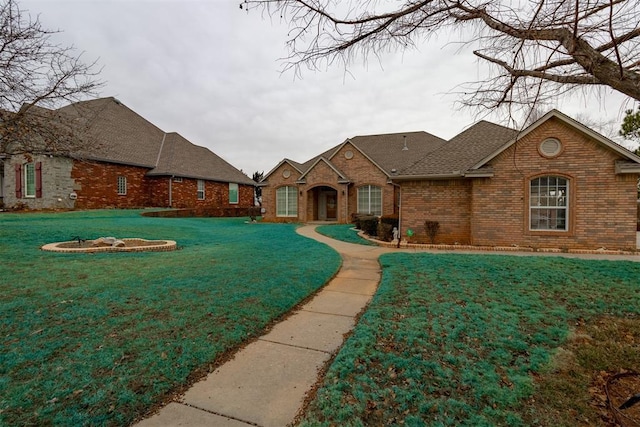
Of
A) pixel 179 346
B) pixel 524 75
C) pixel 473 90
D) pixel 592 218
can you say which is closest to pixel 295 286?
pixel 179 346

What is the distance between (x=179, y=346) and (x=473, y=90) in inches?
173

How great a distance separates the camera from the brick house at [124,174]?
20078 millimetres

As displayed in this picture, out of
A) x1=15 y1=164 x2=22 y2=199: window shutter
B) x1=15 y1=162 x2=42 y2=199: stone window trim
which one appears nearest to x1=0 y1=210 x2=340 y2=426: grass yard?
x1=15 y1=162 x2=42 y2=199: stone window trim

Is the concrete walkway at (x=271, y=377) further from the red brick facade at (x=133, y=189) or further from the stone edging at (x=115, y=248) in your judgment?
the red brick facade at (x=133, y=189)

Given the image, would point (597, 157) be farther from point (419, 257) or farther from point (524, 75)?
point (524, 75)

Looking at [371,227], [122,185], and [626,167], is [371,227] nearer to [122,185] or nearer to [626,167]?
[626,167]

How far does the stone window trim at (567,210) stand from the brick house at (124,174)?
1981 cm

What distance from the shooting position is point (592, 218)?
34.7 feet

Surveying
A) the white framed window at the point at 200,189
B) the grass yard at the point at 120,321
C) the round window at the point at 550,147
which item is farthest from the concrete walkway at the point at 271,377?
the white framed window at the point at 200,189

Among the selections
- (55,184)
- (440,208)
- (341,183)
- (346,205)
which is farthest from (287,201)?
(55,184)

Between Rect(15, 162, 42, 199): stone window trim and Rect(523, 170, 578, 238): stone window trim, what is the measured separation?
27.2 meters

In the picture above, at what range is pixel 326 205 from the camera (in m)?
25.0

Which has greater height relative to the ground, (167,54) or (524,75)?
(167,54)

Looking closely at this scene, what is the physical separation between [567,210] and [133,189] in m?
26.1
